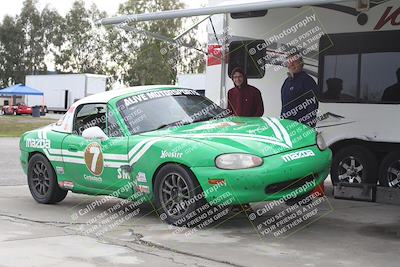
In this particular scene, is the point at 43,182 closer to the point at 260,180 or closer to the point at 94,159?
the point at 94,159

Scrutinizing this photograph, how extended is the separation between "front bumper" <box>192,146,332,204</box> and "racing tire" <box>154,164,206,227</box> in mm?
145

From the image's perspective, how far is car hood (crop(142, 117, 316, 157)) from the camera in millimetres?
6250

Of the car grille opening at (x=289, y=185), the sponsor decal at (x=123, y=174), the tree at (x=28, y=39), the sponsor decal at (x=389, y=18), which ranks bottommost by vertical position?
the sponsor decal at (x=123, y=174)

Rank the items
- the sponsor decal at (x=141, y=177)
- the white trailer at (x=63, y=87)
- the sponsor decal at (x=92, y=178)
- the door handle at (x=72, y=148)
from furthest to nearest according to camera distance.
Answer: the white trailer at (x=63, y=87), the door handle at (x=72, y=148), the sponsor decal at (x=92, y=178), the sponsor decal at (x=141, y=177)

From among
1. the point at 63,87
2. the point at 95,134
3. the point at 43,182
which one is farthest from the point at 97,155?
the point at 63,87

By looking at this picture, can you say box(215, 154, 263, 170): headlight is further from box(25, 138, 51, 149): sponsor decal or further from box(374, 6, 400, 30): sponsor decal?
box(374, 6, 400, 30): sponsor decal

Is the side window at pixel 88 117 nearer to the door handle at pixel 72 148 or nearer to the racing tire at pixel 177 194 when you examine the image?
the door handle at pixel 72 148

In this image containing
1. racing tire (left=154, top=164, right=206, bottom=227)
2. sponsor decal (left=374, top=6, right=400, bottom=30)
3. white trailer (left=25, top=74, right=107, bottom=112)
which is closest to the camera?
racing tire (left=154, top=164, right=206, bottom=227)

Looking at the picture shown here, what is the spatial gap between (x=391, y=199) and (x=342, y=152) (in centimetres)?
132

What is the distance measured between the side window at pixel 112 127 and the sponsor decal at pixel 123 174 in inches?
17.0

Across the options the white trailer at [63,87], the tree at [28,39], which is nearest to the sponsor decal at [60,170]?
the white trailer at [63,87]

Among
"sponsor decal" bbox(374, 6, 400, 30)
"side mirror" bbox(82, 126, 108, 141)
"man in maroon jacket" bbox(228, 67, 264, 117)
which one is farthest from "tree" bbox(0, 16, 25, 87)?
"side mirror" bbox(82, 126, 108, 141)

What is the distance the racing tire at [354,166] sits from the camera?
29.6ft

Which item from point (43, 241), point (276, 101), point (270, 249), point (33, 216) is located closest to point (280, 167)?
point (270, 249)
